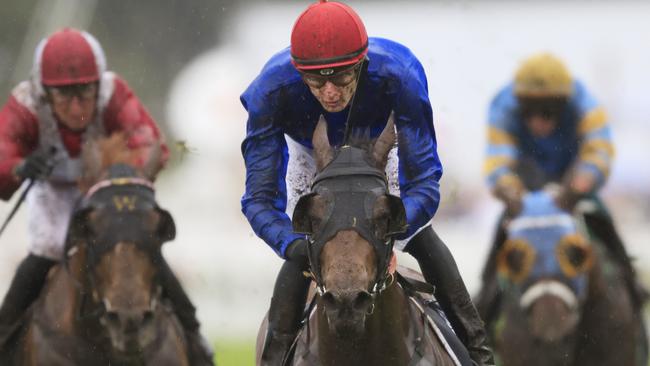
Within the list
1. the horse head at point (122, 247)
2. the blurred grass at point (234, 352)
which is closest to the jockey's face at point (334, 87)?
the horse head at point (122, 247)

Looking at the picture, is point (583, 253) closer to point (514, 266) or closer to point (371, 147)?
point (514, 266)

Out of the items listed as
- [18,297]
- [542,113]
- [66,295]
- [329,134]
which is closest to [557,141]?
[542,113]

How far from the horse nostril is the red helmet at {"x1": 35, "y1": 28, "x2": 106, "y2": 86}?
12.6 feet

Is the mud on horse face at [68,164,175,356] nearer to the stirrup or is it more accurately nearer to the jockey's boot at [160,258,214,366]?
the jockey's boot at [160,258,214,366]

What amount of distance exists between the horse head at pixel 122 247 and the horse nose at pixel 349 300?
2.83 meters

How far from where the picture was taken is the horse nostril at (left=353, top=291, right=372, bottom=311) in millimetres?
5113

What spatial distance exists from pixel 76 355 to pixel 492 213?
1221cm

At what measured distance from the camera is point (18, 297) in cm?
870

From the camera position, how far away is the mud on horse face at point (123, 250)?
7.78 m

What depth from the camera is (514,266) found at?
948 centimetres

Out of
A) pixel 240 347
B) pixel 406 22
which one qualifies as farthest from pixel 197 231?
pixel 406 22

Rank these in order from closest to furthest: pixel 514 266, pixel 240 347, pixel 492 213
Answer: pixel 514 266 → pixel 240 347 → pixel 492 213

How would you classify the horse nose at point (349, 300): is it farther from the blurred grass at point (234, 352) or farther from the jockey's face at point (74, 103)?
the blurred grass at point (234, 352)

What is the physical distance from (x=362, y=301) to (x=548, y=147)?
5.48 meters
